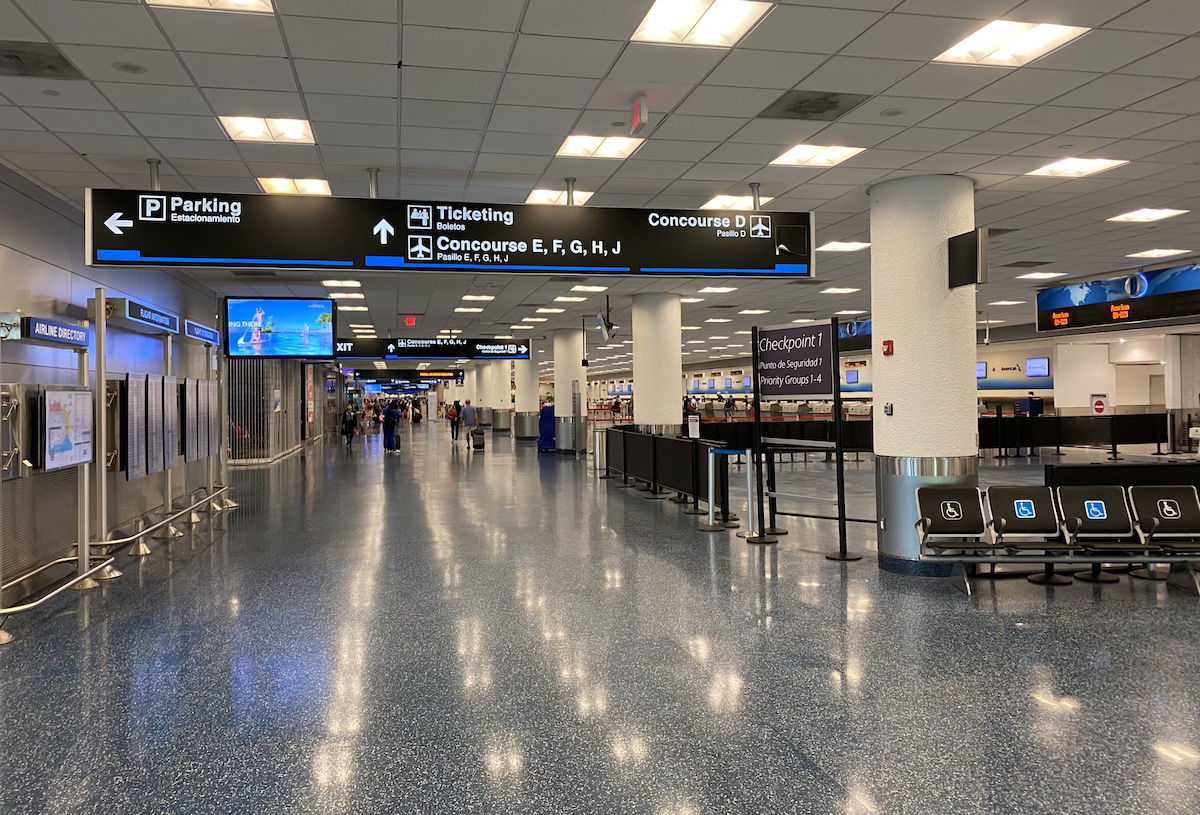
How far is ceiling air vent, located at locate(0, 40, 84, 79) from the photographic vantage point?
4734 mm

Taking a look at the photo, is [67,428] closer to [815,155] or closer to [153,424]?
[153,424]

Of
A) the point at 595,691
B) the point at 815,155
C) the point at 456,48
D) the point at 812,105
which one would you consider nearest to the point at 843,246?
the point at 815,155

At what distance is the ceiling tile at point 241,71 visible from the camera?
16.2 ft

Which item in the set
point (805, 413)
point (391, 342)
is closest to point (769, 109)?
point (391, 342)

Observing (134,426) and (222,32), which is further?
(134,426)

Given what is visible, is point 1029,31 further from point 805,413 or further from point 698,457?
point 805,413

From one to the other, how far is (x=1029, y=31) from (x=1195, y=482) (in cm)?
546

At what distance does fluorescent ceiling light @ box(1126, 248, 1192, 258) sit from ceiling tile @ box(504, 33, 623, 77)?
10.3 m

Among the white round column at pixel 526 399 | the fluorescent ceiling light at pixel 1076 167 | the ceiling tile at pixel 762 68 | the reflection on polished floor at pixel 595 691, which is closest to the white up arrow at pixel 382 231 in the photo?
the ceiling tile at pixel 762 68

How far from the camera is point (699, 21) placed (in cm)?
470

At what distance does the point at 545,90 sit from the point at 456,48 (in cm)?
86

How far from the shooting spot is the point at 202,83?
17.5 feet

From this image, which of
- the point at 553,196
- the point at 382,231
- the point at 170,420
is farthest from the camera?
the point at 170,420

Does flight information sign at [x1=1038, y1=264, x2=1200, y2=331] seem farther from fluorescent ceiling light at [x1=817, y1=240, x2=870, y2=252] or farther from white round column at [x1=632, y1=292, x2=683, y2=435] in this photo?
white round column at [x1=632, y1=292, x2=683, y2=435]
